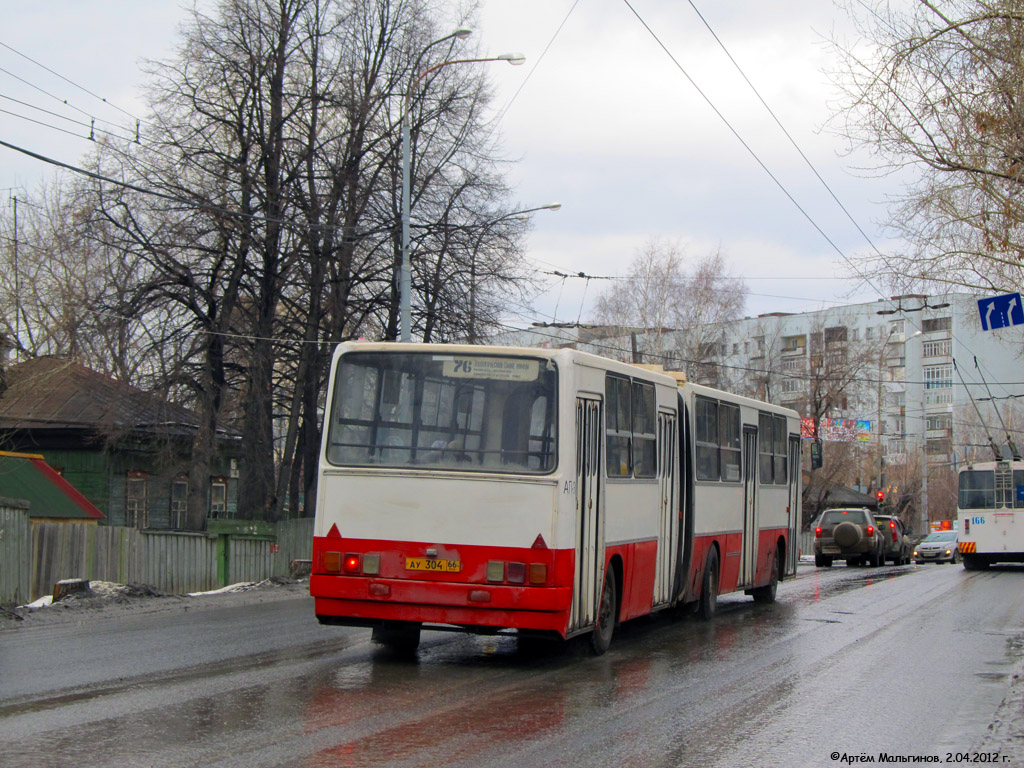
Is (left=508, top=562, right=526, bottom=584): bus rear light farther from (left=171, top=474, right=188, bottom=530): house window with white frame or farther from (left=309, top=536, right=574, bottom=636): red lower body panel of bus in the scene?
(left=171, top=474, right=188, bottom=530): house window with white frame

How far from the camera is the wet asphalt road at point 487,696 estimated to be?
686 cm

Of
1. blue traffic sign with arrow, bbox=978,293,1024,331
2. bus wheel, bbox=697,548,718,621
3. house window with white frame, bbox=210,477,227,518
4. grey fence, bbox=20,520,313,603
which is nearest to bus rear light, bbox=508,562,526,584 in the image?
bus wheel, bbox=697,548,718,621

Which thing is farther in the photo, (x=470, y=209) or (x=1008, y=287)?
(x=470, y=209)

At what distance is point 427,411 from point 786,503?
11049 mm

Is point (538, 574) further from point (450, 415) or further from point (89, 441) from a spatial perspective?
point (89, 441)

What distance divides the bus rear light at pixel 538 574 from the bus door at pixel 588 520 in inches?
17.0

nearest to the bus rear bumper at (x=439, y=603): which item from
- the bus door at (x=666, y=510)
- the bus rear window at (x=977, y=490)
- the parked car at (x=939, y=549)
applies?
the bus door at (x=666, y=510)

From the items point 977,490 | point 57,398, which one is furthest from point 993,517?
point 57,398

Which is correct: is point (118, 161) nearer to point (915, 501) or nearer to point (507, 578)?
point (507, 578)

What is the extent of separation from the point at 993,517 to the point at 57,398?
2759 centimetres

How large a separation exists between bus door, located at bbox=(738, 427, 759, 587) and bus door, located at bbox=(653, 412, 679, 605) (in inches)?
138

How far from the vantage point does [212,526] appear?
2703 centimetres

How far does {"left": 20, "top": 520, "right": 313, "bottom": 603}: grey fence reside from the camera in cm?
1936

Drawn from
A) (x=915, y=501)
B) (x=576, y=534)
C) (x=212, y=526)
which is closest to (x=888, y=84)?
(x=576, y=534)
